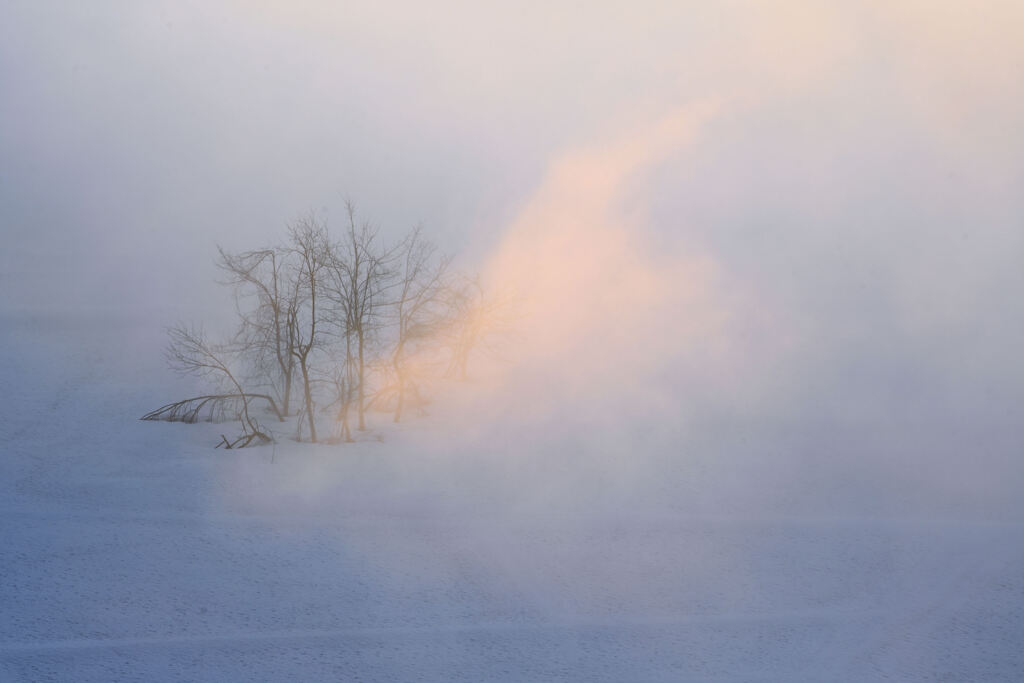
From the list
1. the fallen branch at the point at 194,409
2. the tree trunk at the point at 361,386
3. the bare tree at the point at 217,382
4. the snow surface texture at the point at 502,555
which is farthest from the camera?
the fallen branch at the point at 194,409

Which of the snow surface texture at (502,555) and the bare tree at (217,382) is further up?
the bare tree at (217,382)

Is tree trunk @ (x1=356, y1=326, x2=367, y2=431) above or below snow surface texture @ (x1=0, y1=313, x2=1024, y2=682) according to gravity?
above

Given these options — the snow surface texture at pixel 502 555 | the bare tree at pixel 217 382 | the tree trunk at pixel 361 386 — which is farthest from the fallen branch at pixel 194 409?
the tree trunk at pixel 361 386

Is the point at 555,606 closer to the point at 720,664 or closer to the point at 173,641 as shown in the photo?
the point at 720,664

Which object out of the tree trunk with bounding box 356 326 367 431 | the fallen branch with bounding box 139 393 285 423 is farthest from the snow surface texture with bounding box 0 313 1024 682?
the tree trunk with bounding box 356 326 367 431

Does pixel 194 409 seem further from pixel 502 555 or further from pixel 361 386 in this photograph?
pixel 502 555

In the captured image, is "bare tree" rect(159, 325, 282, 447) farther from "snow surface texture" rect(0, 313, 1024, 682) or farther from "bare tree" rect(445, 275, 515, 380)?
"bare tree" rect(445, 275, 515, 380)

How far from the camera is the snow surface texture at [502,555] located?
29.6 feet

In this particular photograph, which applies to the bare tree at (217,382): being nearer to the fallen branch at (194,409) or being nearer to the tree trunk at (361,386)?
Result: the fallen branch at (194,409)

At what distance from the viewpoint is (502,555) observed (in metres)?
11.4

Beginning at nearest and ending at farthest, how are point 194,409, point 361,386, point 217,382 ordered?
point 361,386
point 194,409
point 217,382

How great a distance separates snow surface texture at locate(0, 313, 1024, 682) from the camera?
902 cm

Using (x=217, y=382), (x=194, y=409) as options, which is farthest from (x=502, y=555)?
(x=217, y=382)

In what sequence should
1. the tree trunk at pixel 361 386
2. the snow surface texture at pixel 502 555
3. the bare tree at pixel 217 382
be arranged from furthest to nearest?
1. the tree trunk at pixel 361 386
2. the bare tree at pixel 217 382
3. the snow surface texture at pixel 502 555
